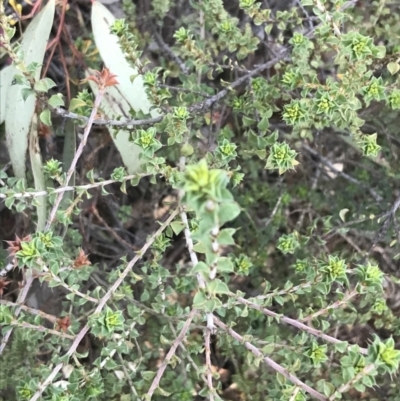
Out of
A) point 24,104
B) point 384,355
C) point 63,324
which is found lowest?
point 63,324

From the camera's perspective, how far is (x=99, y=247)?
1.94 m

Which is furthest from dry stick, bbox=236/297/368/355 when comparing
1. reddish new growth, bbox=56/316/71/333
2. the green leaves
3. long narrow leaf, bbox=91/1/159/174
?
long narrow leaf, bbox=91/1/159/174

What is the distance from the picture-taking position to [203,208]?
0.68m

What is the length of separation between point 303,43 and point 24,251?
2.48 feet

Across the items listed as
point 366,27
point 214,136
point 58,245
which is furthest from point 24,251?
point 366,27

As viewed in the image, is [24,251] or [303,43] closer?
[24,251]

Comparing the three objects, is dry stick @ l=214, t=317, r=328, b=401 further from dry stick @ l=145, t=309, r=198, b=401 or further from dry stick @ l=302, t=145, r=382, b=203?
dry stick @ l=302, t=145, r=382, b=203

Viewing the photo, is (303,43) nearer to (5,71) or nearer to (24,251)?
(24,251)

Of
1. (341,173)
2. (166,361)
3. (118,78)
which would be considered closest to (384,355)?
(166,361)

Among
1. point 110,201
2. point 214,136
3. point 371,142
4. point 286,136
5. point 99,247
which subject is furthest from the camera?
point 99,247

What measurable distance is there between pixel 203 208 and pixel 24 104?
3.79 ft

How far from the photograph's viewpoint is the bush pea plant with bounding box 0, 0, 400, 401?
3.66 ft

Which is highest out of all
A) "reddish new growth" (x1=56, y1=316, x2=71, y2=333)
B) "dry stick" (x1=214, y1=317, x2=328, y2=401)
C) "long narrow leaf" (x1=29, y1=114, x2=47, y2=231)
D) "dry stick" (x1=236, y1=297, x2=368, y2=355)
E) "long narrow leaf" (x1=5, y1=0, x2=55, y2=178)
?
"long narrow leaf" (x1=5, y1=0, x2=55, y2=178)

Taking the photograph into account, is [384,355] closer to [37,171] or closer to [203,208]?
[203,208]
